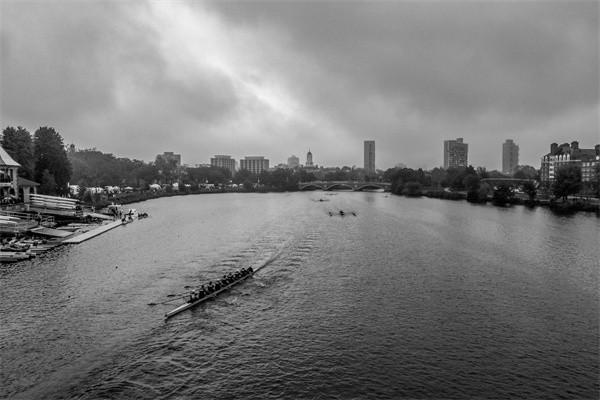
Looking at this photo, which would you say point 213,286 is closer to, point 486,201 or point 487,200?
point 486,201

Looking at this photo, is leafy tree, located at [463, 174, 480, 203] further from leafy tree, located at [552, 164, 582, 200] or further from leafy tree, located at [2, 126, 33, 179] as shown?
leafy tree, located at [2, 126, 33, 179]

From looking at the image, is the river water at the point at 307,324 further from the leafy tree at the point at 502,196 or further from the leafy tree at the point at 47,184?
the leafy tree at the point at 502,196

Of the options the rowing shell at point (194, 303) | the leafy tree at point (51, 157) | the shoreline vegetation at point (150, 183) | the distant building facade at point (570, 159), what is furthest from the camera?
the distant building facade at point (570, 159)

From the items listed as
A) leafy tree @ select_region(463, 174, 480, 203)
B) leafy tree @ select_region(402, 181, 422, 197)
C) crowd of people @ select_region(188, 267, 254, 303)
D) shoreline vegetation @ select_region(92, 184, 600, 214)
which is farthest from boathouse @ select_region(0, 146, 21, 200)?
leafy tree @ select_region(402, 181, 422, 197)

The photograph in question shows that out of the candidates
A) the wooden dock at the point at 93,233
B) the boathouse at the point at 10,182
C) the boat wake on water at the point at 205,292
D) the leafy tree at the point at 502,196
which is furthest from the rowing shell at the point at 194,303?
the leafy tree at the point at 502,196

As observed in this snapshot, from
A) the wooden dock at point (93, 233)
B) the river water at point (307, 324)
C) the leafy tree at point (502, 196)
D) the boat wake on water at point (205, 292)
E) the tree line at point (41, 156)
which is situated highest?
the tree line at point (41, 156)

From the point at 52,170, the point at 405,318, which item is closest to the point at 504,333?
the point at 405,318

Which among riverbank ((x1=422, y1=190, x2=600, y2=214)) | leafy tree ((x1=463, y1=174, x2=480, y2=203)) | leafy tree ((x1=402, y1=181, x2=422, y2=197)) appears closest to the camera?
riverbank ((x1=422, y1=190, x2=600, y2=214))
